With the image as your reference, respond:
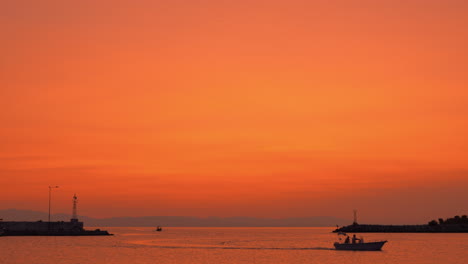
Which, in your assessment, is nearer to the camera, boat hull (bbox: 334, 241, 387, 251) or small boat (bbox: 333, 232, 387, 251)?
small boat (bbox: 333, 232, 387, 251)

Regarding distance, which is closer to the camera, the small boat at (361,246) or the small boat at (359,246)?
the small boat at (359,246)

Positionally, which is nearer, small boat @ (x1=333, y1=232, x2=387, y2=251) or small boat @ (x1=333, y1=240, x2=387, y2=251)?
small boat @ (x1=333, y1=232, x2=387, y2=251)

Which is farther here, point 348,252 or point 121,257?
point 348,252

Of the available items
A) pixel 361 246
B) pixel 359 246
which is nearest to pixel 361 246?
pixel 361 246

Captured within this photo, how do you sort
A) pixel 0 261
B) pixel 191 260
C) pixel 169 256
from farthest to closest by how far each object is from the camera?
pixel 169 256
pixel 191 260
pixel 0 261

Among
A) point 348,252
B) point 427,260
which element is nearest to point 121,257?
point 348,252

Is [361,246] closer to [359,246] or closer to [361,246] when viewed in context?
[361,246]

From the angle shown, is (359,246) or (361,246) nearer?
(359,246)

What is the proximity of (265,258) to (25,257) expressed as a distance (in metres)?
43.9

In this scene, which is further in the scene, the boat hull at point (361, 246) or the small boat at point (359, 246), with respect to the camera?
the boat hull at point (361, 246)

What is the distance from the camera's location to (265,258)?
123 metres

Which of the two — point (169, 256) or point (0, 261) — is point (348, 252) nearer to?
point (169, 256)

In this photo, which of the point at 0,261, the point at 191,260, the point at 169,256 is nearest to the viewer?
the point at 0,261

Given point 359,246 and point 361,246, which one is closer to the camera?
point 359,246
